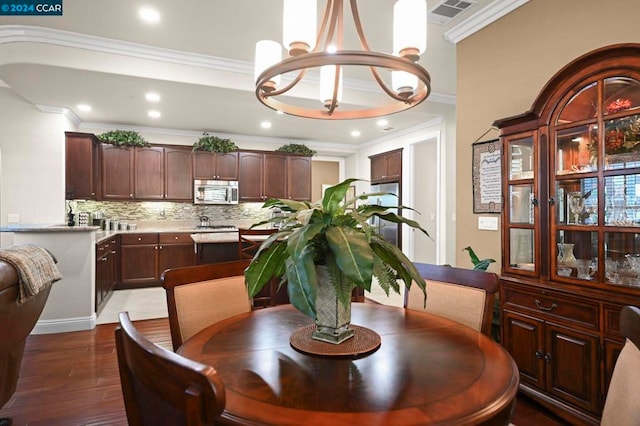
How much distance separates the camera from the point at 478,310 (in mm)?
1633

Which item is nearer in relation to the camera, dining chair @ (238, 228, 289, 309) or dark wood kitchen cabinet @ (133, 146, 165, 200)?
dining chair @ (238, 228, 289, 309)

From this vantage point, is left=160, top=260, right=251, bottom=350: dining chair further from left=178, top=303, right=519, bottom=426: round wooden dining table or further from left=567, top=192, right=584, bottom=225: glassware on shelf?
left=567, top=192, right=584, bottom=225: glassware on shelf

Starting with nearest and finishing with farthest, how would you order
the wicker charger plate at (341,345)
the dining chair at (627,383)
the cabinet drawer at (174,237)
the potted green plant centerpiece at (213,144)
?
the dining chair at (627,383), the wicker charger plate at (341,345), the cabinet drawer at (174,237), the potted green plant centerpiece at (213,144)

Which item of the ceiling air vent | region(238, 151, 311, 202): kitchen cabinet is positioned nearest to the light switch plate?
the ceiling air vent

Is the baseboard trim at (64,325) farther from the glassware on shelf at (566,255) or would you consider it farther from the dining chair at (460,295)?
the glassware on shelf at (566,255)

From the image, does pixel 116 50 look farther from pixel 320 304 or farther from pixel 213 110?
pixel 320 304

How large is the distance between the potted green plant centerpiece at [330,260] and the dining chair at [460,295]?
1.91 ft

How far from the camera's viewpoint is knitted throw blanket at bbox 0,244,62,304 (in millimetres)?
1896

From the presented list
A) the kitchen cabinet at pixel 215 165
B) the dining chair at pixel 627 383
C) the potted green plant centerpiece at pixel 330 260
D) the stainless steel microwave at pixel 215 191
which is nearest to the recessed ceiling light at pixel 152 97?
the kitchen cabinet at pixel 215 165

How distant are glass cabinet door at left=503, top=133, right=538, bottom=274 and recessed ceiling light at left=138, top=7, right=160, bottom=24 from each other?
290 centimetres

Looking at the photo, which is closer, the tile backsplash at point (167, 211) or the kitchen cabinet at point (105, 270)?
the kitchen cabinet at point (105, 270)

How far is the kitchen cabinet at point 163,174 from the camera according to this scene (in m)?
6.09

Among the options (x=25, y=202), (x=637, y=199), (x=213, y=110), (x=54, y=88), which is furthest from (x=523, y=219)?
(x=25, y=202)

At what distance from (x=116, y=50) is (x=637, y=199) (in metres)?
4.25
